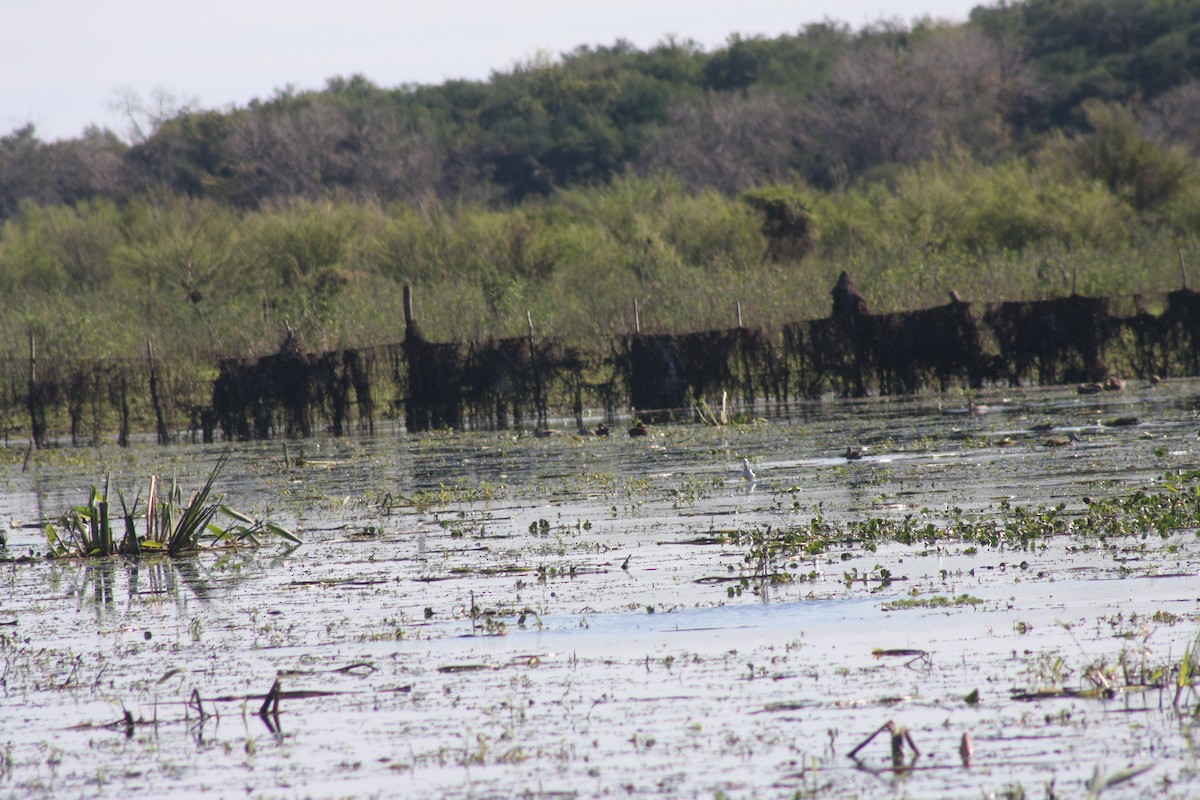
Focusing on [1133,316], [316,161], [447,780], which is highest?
[316,161]

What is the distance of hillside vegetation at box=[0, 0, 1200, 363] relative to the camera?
121ft

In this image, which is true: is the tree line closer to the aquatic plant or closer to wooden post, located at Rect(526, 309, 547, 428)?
wooden post, located at Rect(526, 309, 547, 428)

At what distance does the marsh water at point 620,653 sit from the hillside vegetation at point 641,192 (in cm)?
1621

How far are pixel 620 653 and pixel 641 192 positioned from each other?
A: 44.2 m

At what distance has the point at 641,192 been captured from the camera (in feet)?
167

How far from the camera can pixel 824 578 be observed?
895 centimetres

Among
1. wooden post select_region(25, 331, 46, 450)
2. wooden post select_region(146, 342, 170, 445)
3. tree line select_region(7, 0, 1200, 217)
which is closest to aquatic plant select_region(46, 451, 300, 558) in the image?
wooden post select_region(146, 342, 170, 445)

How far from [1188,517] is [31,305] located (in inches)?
1457

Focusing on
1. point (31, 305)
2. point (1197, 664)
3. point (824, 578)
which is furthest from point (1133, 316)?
point (31, 305)

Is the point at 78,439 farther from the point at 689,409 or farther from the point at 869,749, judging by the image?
the point at 869,749

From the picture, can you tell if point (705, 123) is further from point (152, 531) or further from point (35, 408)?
point (152, 531)

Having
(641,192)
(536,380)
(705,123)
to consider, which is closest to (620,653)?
(536,380)

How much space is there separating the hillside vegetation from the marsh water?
16207mm

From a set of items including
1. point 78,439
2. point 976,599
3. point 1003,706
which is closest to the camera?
point 1003,706
